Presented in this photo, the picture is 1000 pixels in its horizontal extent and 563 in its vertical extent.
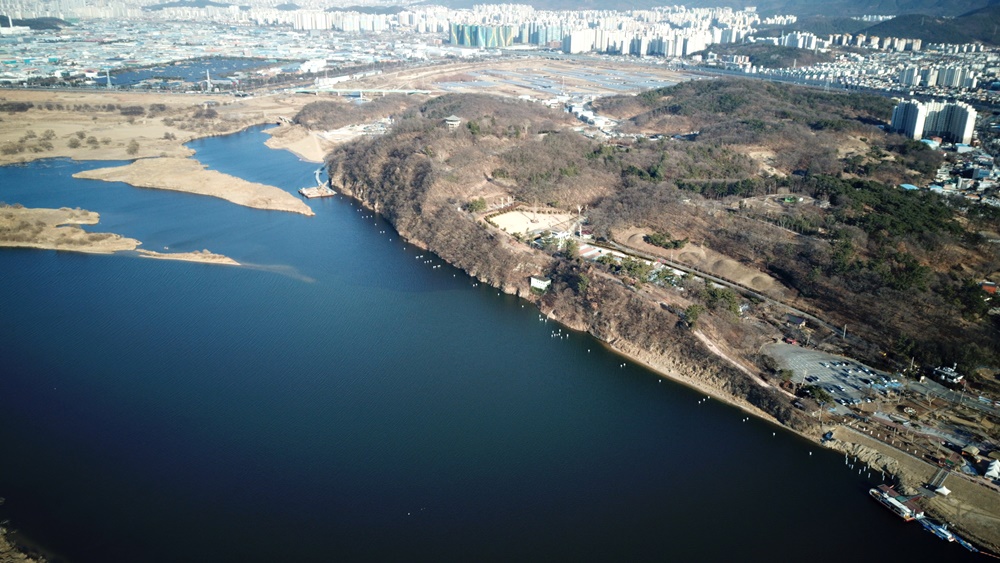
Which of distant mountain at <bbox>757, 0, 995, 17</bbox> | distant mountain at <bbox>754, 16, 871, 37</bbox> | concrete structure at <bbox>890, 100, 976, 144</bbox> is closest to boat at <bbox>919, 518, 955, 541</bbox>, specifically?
concrete structure at <bbox>890, 100, 976, 144</bbox>

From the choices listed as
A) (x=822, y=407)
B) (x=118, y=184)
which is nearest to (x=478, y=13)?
(x=118, y=184)

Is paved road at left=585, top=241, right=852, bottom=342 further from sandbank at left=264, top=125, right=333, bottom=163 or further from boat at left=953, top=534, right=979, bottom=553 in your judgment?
sandbank at left=264, top=125, right=333, bottom=163

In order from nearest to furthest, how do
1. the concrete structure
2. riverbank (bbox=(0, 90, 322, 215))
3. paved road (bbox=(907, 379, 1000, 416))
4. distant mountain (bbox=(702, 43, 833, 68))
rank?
1. paved road (bbox=(907, 379, 1000, 416))
2. riverbank (bbox=(0, 90, 322, 215))
3. the concrete structure
4. distant mountain (bbox=(702, 43, 833, 68))

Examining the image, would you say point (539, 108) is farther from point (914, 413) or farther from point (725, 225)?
point (914, 413)

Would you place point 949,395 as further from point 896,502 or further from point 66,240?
point 66,240

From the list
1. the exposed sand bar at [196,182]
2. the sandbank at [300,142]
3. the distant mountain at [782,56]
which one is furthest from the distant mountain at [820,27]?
the exposed sand bar at [196,182]

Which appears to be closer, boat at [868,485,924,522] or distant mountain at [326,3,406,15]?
boat at [868,485,924,522]

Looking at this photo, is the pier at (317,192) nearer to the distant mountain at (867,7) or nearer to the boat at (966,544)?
the boat at (966,544)
